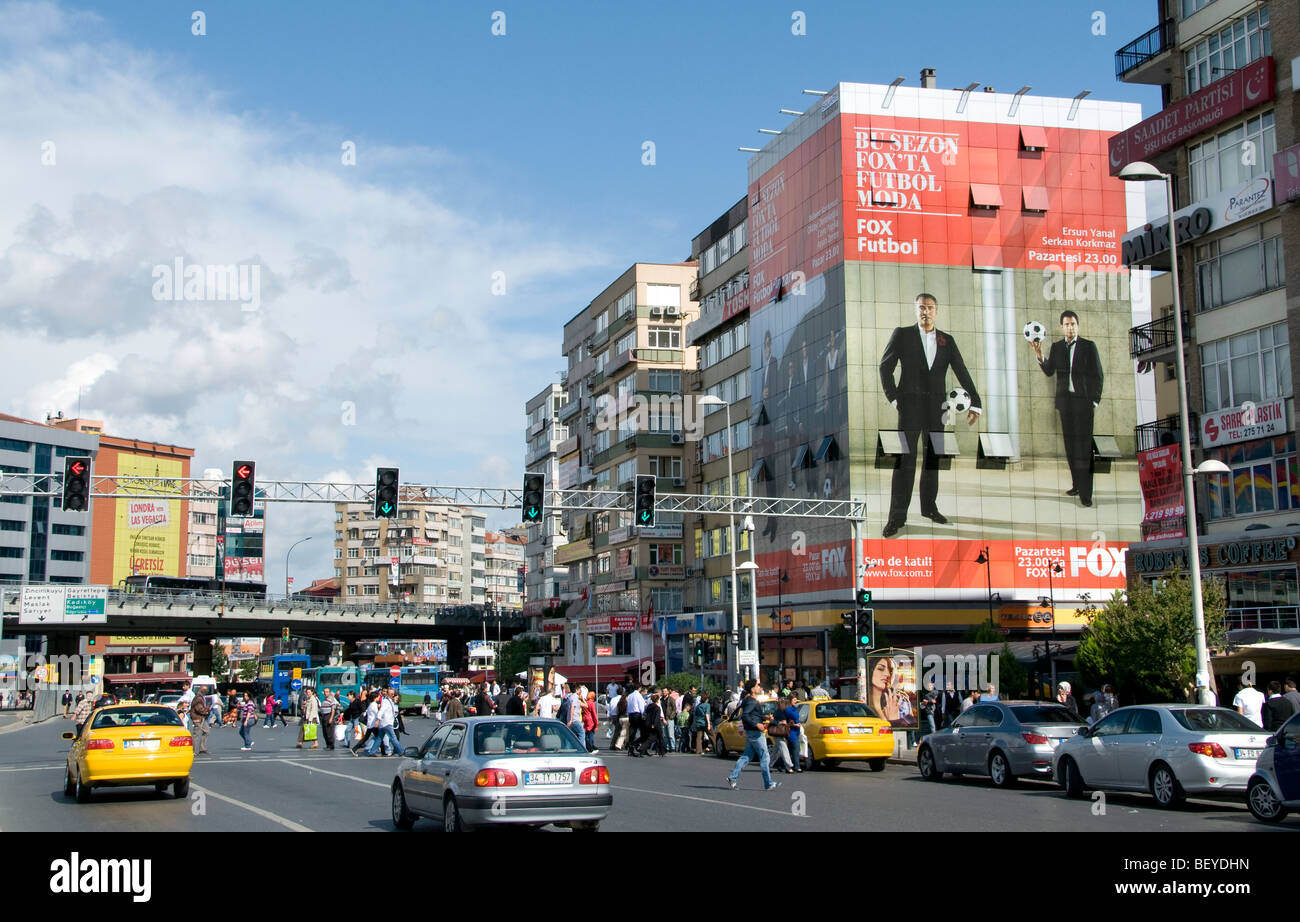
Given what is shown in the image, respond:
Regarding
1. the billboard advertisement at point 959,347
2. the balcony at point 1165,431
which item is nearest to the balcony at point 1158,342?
the balcony at point 1165,431

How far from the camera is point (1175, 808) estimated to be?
1778 centimetres

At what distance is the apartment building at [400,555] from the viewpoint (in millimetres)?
167000

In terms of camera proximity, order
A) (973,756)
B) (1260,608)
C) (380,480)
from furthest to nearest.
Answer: (1260,608)
(380,480)
(973,756)

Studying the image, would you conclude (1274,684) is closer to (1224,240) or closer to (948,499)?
(1224,240)

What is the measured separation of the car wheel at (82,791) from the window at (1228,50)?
33696mm

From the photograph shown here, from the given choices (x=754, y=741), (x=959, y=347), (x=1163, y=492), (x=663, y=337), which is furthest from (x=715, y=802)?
(x=663, y=337)

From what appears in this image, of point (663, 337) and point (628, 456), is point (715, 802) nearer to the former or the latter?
point (628, 456)

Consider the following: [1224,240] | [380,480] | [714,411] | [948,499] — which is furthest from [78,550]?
[1224,240]

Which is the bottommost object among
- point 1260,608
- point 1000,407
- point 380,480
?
point 1260,608

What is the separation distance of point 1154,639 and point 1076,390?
32152 mm

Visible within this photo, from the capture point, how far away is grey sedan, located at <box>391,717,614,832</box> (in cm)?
1320

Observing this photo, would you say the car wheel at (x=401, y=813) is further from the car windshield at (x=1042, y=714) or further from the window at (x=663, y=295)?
the window at (x=663, y=295)

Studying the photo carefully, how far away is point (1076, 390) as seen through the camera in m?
60.9

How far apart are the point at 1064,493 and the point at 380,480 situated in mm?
38320
